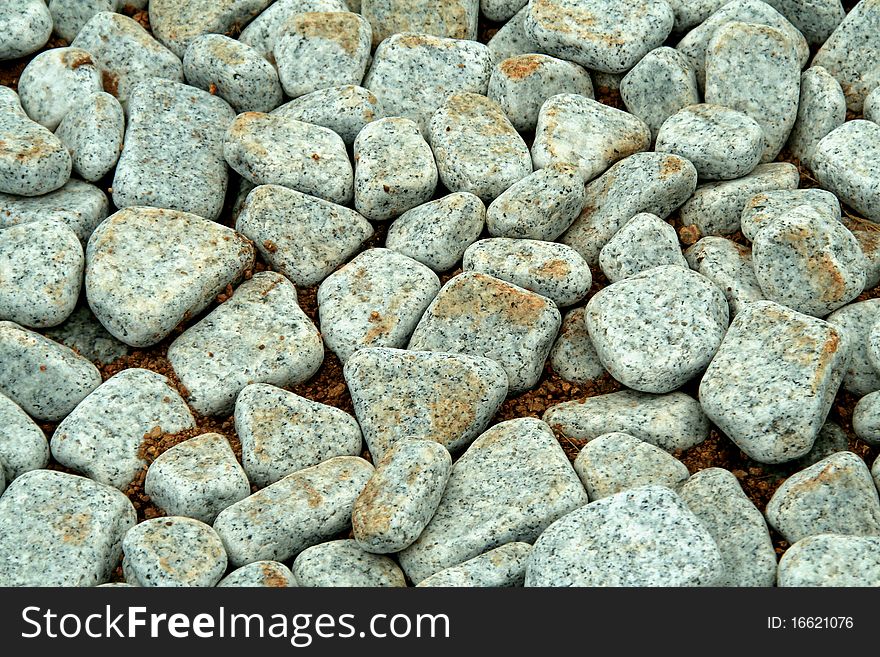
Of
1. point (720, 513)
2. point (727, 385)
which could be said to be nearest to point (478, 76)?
point (727, 385)

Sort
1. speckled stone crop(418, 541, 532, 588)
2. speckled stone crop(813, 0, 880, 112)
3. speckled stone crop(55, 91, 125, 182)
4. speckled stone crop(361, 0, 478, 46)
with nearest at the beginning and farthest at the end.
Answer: speckled stone crop(418, 541, 532, 588)
speckled stone crop(55, 91, 125, 182)
speckled stone crop(813, 0, 880, 112)
speckled stone crop(361, 0, 478, 46)

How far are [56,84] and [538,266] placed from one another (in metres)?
1.69

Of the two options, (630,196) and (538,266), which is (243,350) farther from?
(630,196)

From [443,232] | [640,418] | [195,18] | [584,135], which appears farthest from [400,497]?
[195,18]

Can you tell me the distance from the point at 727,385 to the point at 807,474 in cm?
29

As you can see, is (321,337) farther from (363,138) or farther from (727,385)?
(727,385)

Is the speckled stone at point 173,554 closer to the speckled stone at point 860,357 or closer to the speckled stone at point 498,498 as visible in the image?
the speckled stone at point 498,498

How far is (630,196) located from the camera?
3.28 meters

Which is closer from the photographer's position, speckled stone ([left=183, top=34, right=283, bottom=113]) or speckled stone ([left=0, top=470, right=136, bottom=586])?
speckled stone ([left=0, top=470, right=136, bottom=586])

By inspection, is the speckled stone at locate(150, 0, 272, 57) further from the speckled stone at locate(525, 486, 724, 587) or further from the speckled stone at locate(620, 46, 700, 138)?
the speckled stone at locate(525, 486, 724, 587)

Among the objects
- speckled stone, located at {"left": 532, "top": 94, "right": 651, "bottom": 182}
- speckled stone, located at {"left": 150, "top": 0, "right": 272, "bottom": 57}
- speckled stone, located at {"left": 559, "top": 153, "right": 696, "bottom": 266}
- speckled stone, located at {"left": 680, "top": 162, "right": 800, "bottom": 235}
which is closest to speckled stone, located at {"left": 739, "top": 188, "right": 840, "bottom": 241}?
speckled stone, located at {"left": 680, "top": 162, "right": 800, "bottom": 235}

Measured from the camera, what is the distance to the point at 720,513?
2.74 m

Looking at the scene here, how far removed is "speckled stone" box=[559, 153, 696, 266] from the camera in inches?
128

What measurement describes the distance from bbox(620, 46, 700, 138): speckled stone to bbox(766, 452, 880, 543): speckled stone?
1326mm
